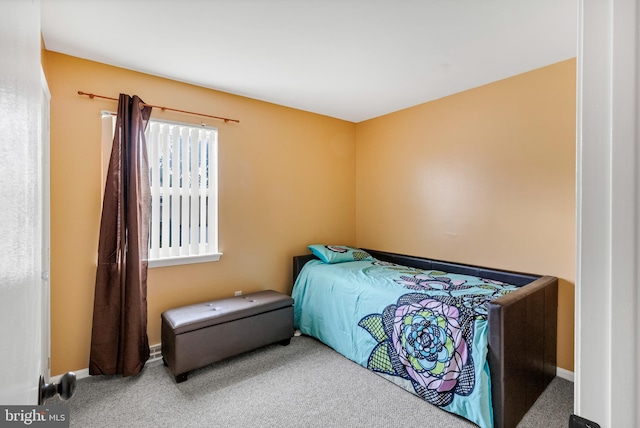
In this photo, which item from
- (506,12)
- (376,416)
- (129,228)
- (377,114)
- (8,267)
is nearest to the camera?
(8,267)

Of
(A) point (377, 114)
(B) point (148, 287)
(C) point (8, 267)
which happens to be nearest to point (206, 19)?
(C) point (8, 267)

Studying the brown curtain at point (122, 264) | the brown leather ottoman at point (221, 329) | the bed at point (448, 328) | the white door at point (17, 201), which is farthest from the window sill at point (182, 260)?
the white door at point (17, 201)

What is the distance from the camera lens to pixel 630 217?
1.40ft

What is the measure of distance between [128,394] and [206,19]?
2688 mm

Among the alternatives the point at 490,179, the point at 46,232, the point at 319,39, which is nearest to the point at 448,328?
the point at 490,179

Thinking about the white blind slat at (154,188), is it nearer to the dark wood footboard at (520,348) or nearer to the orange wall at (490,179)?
the orange wall at (490,179)

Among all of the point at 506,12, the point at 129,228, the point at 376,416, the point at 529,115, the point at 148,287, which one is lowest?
the point at 376,416

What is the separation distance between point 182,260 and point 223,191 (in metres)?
0.79

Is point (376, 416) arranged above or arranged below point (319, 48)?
below

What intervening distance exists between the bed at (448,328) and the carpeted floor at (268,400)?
0.41 feet

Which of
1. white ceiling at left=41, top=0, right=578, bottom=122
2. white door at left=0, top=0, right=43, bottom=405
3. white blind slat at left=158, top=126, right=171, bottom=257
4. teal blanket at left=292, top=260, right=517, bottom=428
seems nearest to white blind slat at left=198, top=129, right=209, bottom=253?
white blind slat at left=158, top=126, right=171, bottom=257

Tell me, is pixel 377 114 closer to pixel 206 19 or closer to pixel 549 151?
pixel 549 151

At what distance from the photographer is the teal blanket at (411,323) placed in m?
2.01

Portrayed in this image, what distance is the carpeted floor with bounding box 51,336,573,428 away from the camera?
Answer: 2.04m
